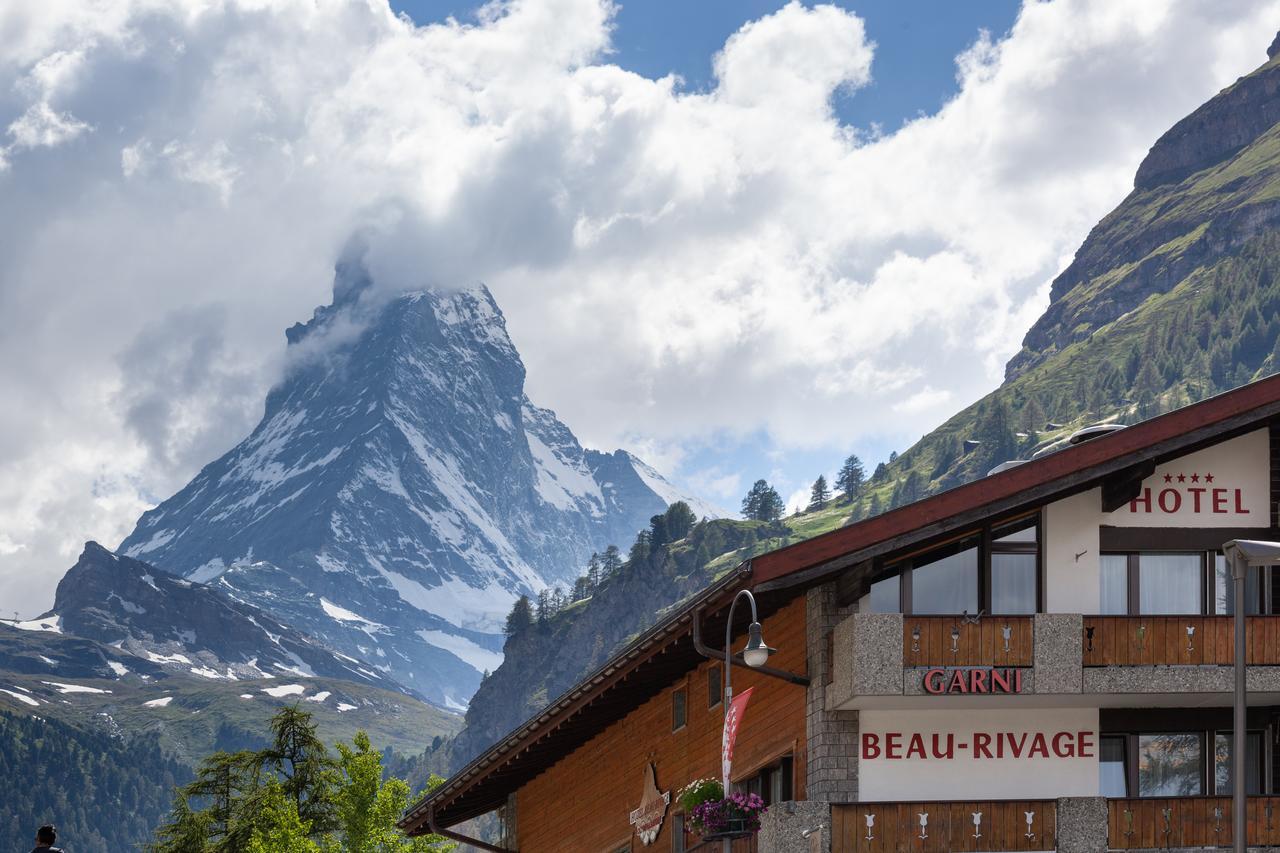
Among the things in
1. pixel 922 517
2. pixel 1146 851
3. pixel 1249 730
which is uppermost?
pixel 922 517

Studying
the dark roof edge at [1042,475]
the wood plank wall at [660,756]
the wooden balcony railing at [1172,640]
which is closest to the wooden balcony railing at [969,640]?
the wooden balcony railing at [1172,640]

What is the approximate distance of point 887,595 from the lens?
3234 cm

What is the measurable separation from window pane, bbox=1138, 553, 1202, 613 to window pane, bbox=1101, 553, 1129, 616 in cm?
23

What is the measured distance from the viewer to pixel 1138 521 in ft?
109

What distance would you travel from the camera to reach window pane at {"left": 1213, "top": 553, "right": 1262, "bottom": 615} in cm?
3338

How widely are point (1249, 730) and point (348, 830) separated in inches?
1867

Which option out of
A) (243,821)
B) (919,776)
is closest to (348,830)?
(243,821)

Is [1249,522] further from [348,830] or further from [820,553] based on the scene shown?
[348,830]

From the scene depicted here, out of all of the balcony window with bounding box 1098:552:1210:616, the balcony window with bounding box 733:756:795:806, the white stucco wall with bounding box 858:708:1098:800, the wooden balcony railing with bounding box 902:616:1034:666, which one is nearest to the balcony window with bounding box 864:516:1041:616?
the wooden balcony railing with bounding box 902:616:1034:666

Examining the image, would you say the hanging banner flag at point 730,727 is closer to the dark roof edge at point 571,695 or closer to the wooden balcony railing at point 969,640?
the dark roof edge at point 571,695

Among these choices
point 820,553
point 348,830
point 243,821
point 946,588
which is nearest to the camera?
point 820,553

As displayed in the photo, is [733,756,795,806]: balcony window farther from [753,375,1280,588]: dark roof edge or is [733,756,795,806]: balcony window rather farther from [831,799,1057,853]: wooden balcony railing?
[753,375,1280,588]: dark roof edge

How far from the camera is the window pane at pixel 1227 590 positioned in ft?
109

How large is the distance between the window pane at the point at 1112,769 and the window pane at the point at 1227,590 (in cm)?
272
